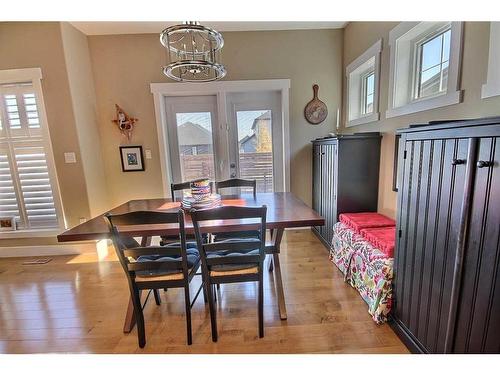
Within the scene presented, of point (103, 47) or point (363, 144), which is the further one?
point (103, 47)

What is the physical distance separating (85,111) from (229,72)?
6.14 feet

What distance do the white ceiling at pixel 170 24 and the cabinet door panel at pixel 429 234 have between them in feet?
7.98

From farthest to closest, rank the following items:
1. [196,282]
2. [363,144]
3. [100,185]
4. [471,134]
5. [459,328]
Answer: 1. [100,185]
2. [363,144]
3. [196,282]
4. [459,328]
5. [471,134]

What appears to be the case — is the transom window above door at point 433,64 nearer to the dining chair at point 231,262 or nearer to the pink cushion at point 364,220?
the pink cushion at point 364,220

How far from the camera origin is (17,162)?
276 centimetres

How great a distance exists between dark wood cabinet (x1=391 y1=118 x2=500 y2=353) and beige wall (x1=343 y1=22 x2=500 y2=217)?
46 cm

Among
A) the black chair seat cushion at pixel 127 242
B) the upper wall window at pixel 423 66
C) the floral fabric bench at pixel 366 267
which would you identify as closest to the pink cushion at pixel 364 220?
the floral fabric bench at pixel 366 267

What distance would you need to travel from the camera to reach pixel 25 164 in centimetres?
277

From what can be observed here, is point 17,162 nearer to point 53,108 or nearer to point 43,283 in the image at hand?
point 53,108

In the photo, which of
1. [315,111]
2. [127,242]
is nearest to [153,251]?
[127,242]

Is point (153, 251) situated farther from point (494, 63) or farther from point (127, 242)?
point (494, 63)

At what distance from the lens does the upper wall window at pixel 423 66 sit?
4.91ft

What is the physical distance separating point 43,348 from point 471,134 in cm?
265

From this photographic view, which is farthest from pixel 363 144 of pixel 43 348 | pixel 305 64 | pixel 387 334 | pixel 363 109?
pixel 43 348
